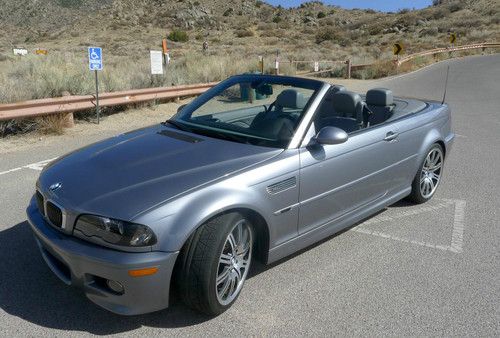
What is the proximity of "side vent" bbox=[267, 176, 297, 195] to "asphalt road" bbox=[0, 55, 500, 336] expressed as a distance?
0.78 meters

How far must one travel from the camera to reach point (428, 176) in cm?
557

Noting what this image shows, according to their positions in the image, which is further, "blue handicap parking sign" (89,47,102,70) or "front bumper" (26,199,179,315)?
Answer: "blue handicap parking sign" (89,47,102,70)

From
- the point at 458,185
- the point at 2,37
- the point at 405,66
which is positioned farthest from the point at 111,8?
the point at 458,185

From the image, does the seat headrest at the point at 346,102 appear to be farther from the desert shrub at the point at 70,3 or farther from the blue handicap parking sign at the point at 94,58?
the desert shrub at the point at 70,3

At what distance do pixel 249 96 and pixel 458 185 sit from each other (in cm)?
337

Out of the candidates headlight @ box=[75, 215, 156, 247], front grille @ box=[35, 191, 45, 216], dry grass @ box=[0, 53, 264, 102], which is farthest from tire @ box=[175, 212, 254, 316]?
dry grass @ box=[0, 53, 264, 102]

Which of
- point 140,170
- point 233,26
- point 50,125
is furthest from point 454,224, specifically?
point 233,26

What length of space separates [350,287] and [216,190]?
4.58ft

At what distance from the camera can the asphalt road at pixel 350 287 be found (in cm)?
320

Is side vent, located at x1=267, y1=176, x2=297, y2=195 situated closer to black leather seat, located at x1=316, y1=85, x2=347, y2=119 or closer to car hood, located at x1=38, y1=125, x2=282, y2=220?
car hood, located at x1=38, y1=125, x2=282, y2=220

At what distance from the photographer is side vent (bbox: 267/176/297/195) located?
136 inches

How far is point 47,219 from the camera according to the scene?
337 centimetres

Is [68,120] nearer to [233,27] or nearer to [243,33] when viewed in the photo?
[243,33]

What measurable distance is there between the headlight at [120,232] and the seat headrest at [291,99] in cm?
198
